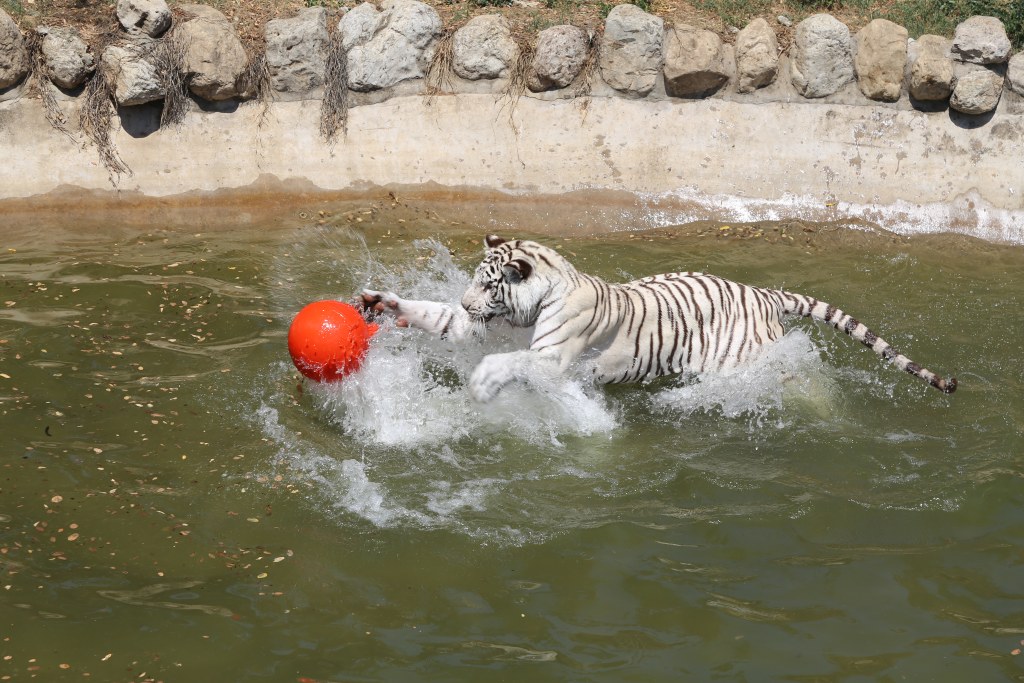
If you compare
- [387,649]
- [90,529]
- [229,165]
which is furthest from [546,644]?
[229,165]

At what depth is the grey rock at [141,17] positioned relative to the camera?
7879 mm

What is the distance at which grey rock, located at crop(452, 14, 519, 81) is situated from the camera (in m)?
8.23

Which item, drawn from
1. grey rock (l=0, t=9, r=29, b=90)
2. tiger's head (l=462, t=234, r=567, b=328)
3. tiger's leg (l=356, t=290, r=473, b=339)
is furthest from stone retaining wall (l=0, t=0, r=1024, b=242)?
tiger's head (l=462, t=234, r=567, b=328)

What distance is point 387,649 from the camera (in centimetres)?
377

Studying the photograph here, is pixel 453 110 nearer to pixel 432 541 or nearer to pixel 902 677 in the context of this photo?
pixel 432 541

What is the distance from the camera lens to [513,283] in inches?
198

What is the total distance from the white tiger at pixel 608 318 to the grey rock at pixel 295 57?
135 inches

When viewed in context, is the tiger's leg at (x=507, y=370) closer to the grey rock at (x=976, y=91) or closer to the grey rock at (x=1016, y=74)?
the grey rock at (x=976, y=91)

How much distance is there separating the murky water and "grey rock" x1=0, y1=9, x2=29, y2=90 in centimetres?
162

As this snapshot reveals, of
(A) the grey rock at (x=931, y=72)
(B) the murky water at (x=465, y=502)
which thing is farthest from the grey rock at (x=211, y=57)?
(A) the grey rock at (x=931, y=72)

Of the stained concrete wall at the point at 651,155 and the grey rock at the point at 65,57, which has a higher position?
the grey rock at the point at 65,57

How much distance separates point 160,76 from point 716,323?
4.56 metres

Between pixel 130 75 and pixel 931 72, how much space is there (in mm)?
5720

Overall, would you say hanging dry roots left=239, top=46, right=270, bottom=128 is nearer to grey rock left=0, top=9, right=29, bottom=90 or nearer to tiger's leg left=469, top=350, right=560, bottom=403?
grey rock left=0, top=9, right=29, bottom=90
